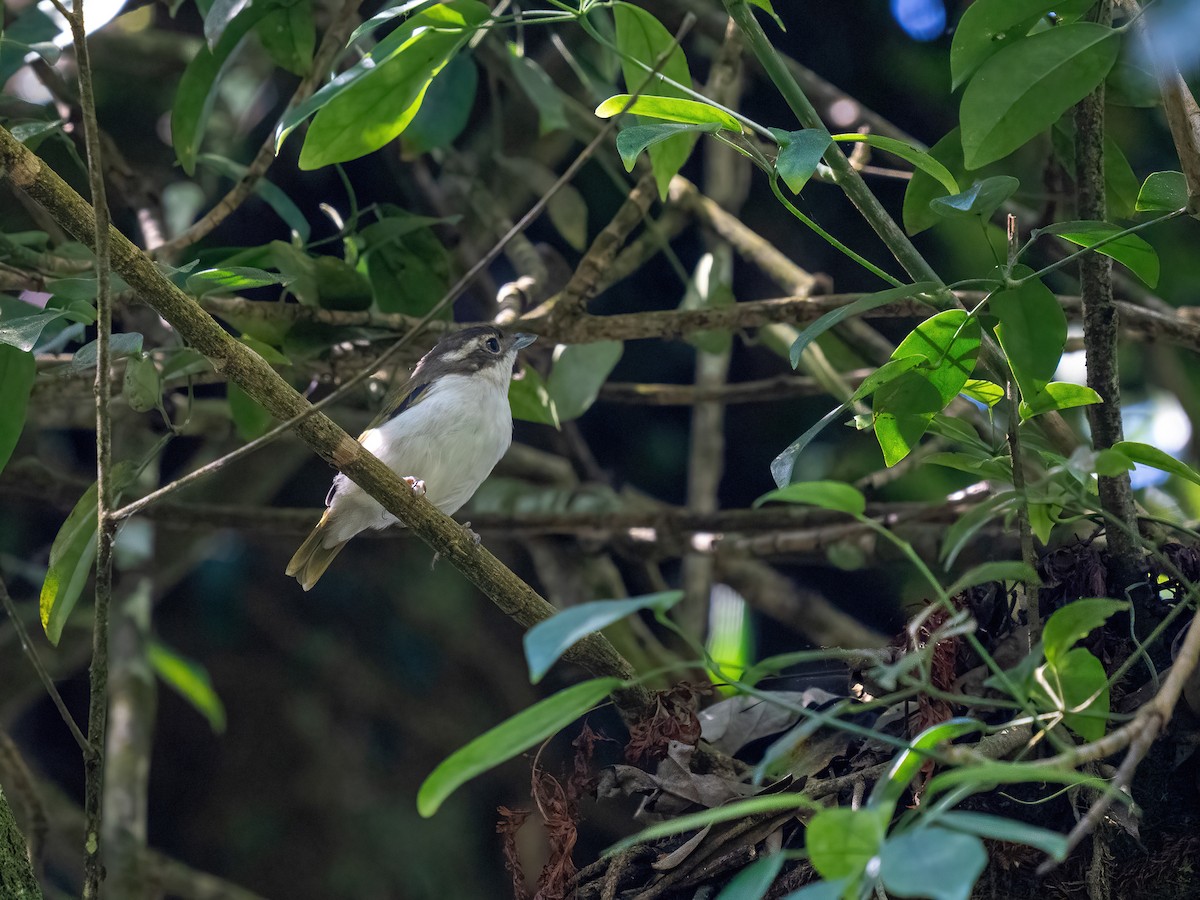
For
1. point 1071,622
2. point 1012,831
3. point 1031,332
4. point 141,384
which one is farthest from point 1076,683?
point 141,384

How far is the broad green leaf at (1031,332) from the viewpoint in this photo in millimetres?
2006

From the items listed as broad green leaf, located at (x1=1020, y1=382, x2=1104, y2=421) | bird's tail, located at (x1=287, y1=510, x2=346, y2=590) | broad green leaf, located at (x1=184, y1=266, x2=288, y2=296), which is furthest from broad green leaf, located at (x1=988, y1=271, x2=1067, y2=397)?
bird's tail, located at (x1=287, y1=510, x2=346, y2=590)

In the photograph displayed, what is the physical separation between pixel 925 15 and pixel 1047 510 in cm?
291

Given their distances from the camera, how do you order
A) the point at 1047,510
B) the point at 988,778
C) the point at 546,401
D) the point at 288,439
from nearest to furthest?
the point at 988,778 < the point at 1047,510 < the point at 546,401 < the point at 288,439

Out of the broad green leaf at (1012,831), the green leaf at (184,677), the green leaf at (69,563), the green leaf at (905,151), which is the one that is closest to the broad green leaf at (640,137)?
the green leaf at (905,151)

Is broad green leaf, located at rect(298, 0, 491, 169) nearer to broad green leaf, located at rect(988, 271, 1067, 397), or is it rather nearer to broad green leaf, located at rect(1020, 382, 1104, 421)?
broad green leaf, located at rect(988, 271, 1067, 397)

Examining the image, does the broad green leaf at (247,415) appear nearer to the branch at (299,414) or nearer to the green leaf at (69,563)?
the green leaf at (69,563)

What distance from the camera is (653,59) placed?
255 cm

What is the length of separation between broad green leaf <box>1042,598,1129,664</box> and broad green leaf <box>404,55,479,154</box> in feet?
8.24

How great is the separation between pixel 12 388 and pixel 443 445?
1.47m

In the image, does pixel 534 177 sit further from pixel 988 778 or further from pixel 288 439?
pixel 988 778

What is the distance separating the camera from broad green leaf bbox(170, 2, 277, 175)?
3.03 metres

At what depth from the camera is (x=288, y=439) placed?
438 cm

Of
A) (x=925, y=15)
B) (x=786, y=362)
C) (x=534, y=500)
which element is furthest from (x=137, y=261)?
(x=925, y=15)
